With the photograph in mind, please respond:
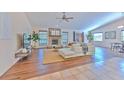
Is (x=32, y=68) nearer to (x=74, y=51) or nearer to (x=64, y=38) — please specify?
(x=74, y=51)

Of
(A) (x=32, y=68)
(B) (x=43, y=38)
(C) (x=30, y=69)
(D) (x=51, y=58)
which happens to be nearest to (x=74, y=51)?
(D) (x=51, y=58)

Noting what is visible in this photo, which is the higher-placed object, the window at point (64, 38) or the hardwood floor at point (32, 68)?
the window at point (64, 38)

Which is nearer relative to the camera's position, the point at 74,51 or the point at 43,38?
the point at 74,51

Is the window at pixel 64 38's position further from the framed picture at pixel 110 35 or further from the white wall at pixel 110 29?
the framed picture at pixel 110 35

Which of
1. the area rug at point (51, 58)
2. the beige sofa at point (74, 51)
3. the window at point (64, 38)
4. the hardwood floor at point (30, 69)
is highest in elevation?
the window at point (64, 38)

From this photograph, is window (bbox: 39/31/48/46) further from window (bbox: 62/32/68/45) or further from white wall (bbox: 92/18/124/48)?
white wall (bbox: 92/18/124/48)

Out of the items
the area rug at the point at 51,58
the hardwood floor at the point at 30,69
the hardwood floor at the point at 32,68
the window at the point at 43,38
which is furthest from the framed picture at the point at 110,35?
the hardwood floor at the point at 30,69

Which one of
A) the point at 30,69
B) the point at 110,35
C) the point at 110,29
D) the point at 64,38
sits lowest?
the point at 30,69

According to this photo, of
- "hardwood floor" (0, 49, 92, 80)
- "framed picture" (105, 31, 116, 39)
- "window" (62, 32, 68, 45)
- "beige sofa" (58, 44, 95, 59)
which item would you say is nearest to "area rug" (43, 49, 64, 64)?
"beige sofa" (58, 44, 95, 59)

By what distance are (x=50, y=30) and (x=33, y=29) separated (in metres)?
1.34

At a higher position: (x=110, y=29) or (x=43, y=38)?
(x=110, y=29)
